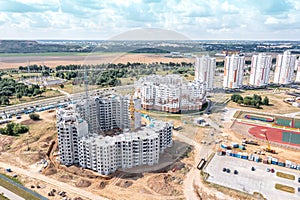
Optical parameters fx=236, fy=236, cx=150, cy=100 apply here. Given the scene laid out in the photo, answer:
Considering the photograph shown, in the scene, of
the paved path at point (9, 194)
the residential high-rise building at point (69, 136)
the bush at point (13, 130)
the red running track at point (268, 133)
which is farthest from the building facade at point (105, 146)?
the red running track at point (268, 133)

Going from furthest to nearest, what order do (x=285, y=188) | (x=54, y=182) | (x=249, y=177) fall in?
(x=249, y=177) < (x=54, y=182) < (x=285, y=188)

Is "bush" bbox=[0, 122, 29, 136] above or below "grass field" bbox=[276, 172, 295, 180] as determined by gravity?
above

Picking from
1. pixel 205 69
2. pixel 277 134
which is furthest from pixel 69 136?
pixel 205 69

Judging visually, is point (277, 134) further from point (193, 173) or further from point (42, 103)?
point (42, 103)

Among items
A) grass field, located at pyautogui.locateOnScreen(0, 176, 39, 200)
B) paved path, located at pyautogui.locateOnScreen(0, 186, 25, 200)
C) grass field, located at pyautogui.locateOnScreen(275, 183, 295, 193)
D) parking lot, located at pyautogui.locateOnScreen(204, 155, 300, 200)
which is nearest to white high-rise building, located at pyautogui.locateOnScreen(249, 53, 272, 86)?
parking lot, located at pyautogui.locateOnScreen(204, 155, 300, 200)

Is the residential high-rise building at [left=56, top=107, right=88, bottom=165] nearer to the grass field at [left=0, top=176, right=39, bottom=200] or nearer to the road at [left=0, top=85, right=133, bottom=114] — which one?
the grass field at [left=0, top=176, right=39, bottom=200]

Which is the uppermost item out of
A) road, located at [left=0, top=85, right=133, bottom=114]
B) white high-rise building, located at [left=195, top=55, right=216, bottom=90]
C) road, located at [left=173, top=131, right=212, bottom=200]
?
white high-rise building, located at [left=195, top=55, right=216, bottom=90]
